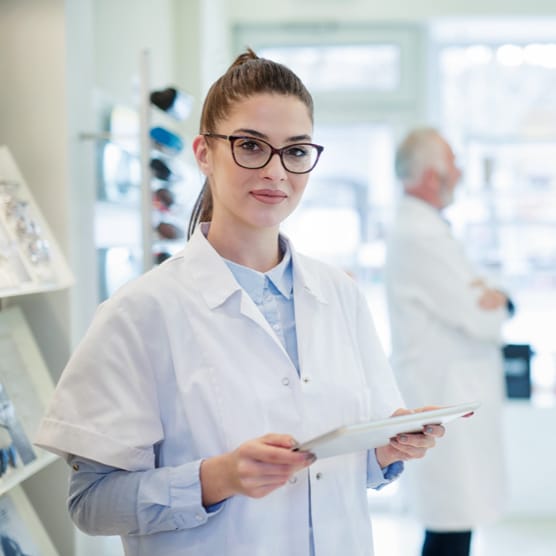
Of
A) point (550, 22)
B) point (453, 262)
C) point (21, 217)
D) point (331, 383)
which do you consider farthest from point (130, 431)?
point (550, 22)

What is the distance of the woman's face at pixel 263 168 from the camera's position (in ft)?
3.68

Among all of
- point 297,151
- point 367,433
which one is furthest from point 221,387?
point 297,151

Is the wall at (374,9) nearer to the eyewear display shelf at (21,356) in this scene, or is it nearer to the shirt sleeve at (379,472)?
the eyewear display shelf at (21,356)

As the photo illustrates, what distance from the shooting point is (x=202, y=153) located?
1220 mm

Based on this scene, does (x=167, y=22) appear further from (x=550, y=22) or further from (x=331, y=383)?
(x=331, y=383)

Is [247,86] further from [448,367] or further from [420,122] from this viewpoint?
[420,122]

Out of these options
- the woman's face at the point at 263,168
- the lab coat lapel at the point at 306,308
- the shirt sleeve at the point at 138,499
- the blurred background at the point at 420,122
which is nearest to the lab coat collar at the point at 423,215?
the blurred background at the point at 420,122

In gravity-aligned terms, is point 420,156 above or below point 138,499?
above

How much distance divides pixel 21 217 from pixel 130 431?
0.82 metres

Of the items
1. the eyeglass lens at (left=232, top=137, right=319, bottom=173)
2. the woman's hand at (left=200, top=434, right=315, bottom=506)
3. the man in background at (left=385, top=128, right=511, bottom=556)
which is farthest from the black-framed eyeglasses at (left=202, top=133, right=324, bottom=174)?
the man in background at (left=385, top=128, right=511, bottom=556)

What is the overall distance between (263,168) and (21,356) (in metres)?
0.92

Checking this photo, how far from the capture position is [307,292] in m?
1.24

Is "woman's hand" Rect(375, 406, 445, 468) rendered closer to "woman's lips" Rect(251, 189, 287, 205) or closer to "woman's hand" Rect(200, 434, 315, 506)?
"woman's hand" Rect(200, 434, 315, 506)

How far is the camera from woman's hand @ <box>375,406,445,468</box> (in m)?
1.11
